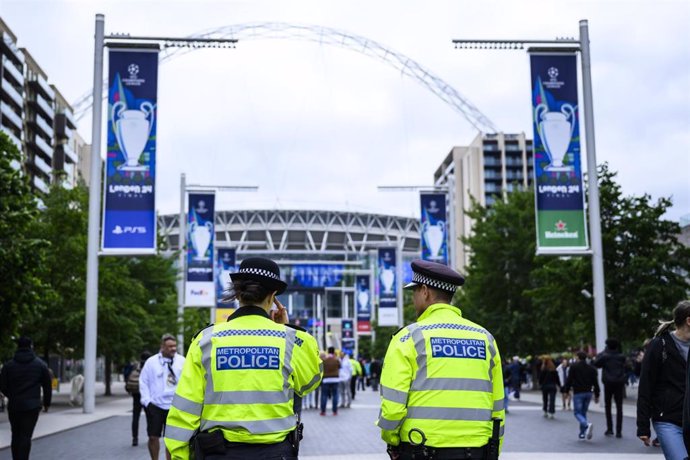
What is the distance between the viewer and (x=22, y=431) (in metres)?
12.3

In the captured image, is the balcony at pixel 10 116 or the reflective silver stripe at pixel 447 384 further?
the balcony at pixel 10 116

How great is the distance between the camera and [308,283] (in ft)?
395

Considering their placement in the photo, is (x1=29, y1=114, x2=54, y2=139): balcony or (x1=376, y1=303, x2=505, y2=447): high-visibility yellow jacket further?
(x1=29, y1=114, x2=54, y2=139): balcony

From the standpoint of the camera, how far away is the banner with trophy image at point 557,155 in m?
23.8

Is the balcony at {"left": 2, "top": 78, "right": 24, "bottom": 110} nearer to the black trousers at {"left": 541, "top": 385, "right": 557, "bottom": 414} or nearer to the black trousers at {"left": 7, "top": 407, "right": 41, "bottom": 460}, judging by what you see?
the black trousers at {"left": 541, "top": 385, "right": 557, "bottom": 414}

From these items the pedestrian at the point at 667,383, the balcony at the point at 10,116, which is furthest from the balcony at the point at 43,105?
the pedestrian at the point at 667,383

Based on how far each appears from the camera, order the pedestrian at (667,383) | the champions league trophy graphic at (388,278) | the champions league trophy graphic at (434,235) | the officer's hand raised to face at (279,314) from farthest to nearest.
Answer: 1. the champions league trophy graphic at (388,278)
2. the champions league trophy graphic at (434,235)
3. the pedestrian at (667,383)
4. the officer's hand raised to face at (279,314)

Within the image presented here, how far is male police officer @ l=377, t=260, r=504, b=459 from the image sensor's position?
16.3ft

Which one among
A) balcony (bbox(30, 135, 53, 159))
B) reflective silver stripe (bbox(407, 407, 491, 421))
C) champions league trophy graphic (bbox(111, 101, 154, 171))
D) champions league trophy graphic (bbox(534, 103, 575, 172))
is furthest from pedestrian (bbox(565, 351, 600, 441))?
balcony (bbox(30, 135, 53, 159))

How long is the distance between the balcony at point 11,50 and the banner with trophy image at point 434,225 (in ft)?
172

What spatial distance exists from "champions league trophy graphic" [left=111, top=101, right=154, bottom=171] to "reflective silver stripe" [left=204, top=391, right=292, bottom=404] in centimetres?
1959

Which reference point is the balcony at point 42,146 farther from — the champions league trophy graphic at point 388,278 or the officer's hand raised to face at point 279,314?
the officer's hand raised to face at point 279,314

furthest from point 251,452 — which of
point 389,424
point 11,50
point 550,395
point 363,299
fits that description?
point 11,50

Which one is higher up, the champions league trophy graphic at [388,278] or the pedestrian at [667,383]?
the champions league trophy graphic at [388,278]
